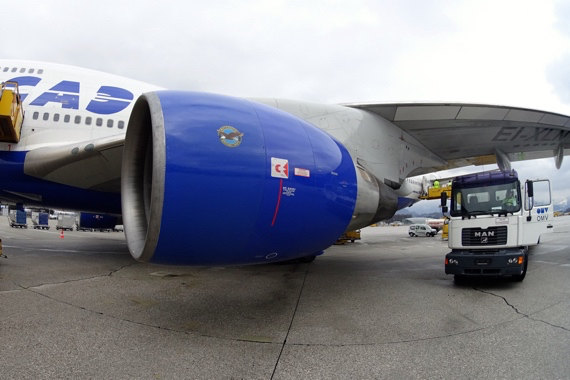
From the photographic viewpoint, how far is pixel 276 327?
3449 mm

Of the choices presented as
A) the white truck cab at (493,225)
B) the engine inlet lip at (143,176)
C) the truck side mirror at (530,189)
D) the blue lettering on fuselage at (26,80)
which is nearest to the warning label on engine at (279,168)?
the engine inlet lip at (143,176)

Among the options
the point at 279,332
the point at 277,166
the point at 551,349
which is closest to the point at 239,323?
the point at 279,332

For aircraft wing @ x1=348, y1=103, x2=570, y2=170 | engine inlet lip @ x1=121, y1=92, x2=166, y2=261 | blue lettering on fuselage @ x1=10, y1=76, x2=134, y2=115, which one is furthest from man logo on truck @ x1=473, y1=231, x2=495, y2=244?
blue lettering on fuselage @ x1=10, y1=76, x2=134, y2=115

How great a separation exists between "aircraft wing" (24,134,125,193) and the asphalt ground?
1.86 metres

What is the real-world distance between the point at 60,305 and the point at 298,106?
15.7 feet

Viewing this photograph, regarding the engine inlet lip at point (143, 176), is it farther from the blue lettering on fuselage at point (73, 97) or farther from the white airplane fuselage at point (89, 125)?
the blue lettering on fuselage at point (73, 97)

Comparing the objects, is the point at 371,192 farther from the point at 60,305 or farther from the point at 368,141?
the point at 60,305

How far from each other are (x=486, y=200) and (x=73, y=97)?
9.11 meters

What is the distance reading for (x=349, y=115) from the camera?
19.8 ft

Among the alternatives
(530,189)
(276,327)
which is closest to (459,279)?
(530,189)

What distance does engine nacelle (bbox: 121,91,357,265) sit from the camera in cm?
271

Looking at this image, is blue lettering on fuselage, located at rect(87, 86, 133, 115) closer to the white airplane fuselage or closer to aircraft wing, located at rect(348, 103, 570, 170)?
the white airplane fuselage

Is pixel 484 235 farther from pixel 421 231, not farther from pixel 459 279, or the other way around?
pixel 421 231

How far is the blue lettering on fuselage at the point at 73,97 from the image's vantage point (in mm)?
6777
